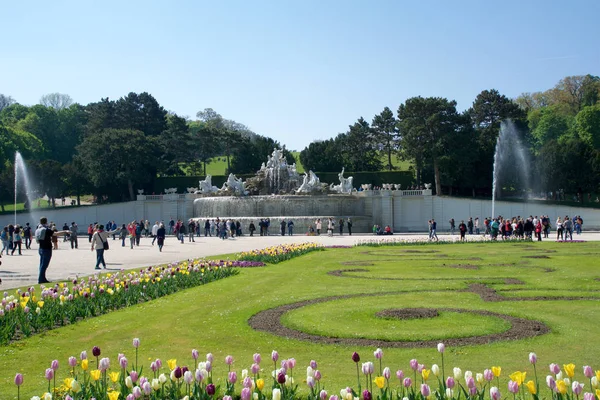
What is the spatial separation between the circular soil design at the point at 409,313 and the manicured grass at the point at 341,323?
0.22m

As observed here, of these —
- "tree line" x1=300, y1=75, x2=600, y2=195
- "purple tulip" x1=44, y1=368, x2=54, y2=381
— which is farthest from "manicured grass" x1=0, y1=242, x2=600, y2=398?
"tree line" x1=300, y1=75, x2=600, y2=195

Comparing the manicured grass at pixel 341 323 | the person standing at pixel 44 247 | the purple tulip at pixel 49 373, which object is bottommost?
the manicured grass at pixel 341 323

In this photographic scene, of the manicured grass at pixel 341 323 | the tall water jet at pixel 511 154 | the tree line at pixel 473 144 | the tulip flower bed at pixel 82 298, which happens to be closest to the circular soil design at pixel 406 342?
the manicured grass at pixel 341 323

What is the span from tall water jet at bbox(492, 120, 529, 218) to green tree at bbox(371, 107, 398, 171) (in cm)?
1412

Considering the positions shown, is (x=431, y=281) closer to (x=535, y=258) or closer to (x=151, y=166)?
(x=535, y=258)

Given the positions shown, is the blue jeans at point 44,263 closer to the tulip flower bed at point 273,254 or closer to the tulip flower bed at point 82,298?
the tulip flower bed at point 82,298

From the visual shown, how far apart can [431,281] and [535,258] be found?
343 inches

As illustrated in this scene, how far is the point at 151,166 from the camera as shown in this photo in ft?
241

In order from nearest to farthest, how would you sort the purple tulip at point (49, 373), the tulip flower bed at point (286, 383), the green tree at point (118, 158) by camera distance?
1. the tulip flower bed at point (286, 383)
2. the purple tulip at point (49, 373)
3. the green tree at point (118, 158)

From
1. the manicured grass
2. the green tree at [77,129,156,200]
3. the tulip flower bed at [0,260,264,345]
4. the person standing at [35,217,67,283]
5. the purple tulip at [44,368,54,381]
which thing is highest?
the green tree at [77,129,156,200]

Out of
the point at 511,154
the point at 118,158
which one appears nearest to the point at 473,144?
the point at 511,154

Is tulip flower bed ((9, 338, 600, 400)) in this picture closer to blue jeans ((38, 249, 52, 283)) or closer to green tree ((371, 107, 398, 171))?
blue jeans ((38, 249, 52, 283))

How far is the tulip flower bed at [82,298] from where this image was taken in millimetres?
11117

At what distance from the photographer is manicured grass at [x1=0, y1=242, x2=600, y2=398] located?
865cm
